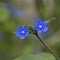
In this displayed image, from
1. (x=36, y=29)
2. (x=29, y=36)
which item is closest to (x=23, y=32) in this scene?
(x=36, y=29)

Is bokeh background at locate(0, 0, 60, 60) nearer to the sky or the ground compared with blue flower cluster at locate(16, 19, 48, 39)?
nearer to the sky

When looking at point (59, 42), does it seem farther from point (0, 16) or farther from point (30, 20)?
point (30, 20)

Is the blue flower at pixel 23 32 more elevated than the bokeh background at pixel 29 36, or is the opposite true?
the bokeh background at pixel 29 36

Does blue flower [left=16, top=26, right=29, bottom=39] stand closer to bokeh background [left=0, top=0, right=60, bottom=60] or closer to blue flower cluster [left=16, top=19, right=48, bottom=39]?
blue flower cluster [left=16, top=19, right=48, bottom=39]

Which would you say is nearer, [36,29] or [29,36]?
[36,29]

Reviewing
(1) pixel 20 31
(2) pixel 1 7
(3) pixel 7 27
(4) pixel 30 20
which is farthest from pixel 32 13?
(1) pixel 20 31

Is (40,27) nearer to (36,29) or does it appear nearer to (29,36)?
(36,29)

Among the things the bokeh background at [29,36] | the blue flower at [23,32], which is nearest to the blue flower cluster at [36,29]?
the blue flower at [23,32]

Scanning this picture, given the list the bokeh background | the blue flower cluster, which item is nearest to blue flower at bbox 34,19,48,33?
the blue flower cluster

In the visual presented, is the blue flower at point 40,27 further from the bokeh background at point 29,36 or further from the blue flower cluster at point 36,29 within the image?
the bokeh background at point 29,36

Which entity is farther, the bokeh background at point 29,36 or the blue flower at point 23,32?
the bokeh background at point 29,36

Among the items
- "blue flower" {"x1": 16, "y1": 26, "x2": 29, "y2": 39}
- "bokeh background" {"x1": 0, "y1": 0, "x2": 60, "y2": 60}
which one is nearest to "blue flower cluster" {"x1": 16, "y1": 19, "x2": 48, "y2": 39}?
"blue flower" {"x1": 16, "y1": 26, "x2": 29, "y2": 39}

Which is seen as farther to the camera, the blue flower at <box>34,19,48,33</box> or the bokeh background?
the bokeh background
